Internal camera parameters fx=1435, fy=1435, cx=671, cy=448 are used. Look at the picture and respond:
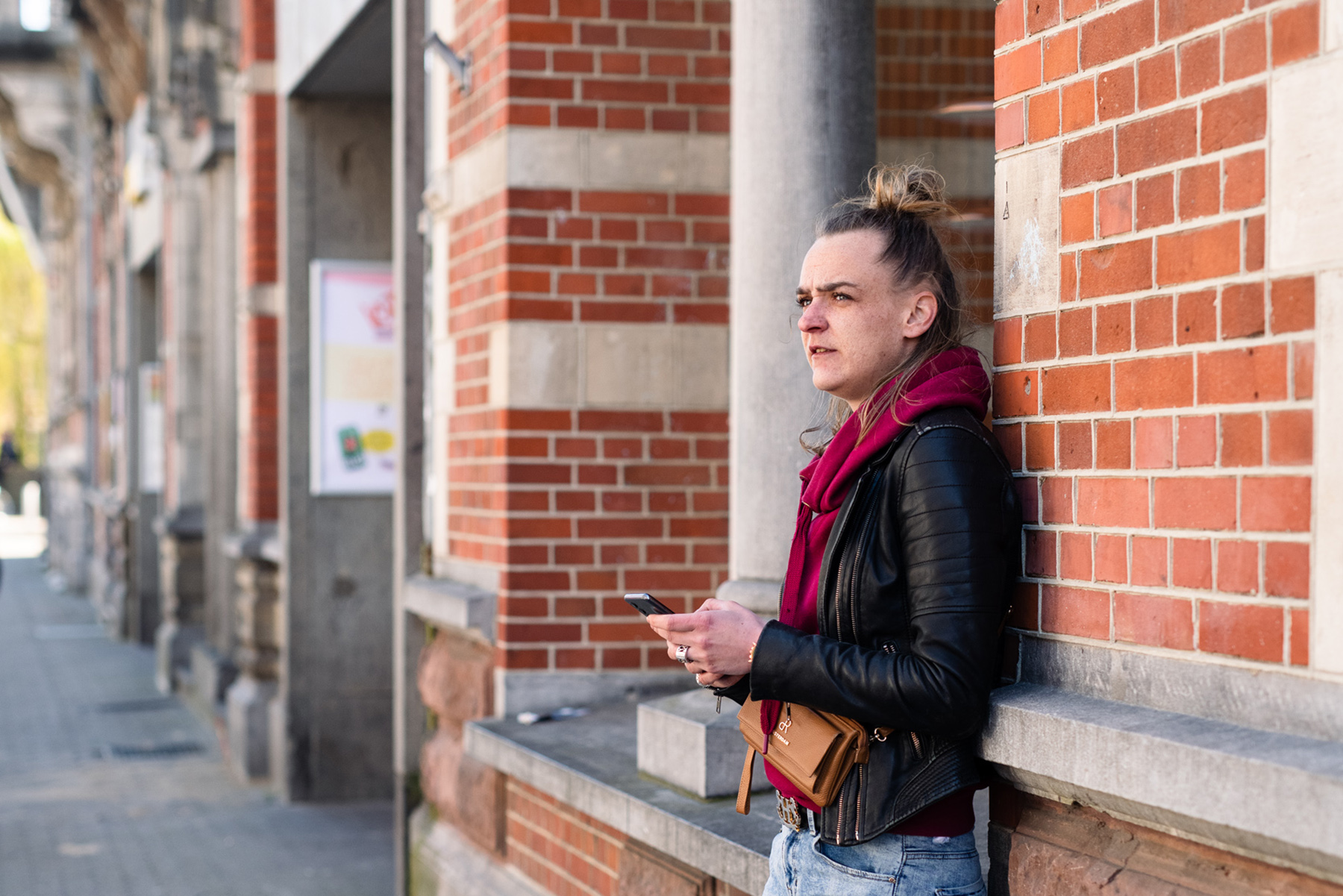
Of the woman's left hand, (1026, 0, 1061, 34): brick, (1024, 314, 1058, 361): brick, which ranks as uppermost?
(1026, 0, 1061, 34): brick

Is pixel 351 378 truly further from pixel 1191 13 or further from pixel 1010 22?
pixel 1191 13

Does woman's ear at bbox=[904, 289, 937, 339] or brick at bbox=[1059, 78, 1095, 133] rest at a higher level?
brick at bbox=[1059, 78, 1095, 133]

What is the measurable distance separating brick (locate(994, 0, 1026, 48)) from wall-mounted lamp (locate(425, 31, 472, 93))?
294 centimetres

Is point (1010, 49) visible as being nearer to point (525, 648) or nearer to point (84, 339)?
point (525, 648)

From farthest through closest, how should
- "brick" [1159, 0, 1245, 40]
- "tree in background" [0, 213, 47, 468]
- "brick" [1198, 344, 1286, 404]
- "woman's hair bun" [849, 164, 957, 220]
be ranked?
"tree in background" [0, 213, 47, 468] < "woman's hair bun" [849, 164, 957, 220] < "brick" [1159, 0, 1245, 40] < "brick" [1198, 344, 1286, 404]

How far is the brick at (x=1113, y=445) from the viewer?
2.04 meters

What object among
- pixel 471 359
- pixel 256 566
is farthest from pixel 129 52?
pixel 471 359

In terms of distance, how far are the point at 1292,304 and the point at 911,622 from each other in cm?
66

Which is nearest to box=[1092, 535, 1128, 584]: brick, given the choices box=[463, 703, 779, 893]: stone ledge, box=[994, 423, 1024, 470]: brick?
box=[994, 423, 1024, 470]: brick

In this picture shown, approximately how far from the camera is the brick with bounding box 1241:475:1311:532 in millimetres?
1731

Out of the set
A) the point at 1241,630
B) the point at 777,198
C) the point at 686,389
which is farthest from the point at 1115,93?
the point at 686,389

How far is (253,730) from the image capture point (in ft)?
27.9

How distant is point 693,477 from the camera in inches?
185

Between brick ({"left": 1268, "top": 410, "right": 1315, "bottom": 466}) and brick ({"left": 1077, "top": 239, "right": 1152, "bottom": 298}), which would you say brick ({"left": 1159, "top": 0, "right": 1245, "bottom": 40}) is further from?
brick ({"left": 1268, "top": 410, "right": 1315, "bottom": 466})
